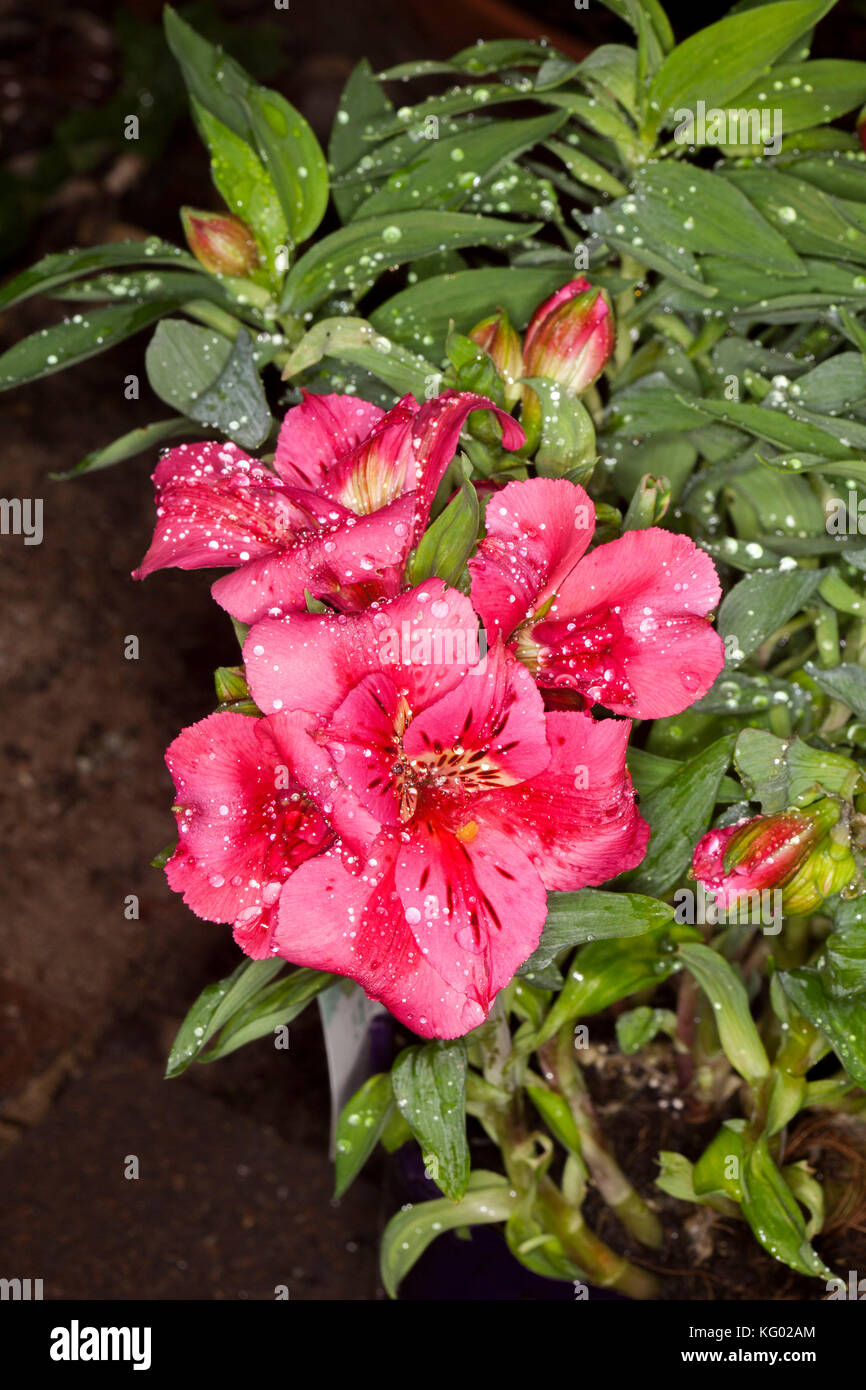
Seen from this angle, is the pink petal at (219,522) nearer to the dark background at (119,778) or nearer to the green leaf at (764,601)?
the green leaf at (764,601)

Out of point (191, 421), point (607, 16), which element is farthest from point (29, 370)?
point (607, 16)

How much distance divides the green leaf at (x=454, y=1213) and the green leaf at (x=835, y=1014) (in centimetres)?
25

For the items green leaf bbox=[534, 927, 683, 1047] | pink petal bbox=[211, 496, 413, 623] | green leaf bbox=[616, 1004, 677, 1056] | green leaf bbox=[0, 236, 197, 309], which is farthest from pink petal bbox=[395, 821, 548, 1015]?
green leaf bbox=[0, 236, 197, 309]

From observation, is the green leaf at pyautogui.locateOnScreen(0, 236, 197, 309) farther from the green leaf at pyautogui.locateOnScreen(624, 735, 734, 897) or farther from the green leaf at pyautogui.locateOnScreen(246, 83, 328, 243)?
the green leaf at pyautogui.locateOnScreen(624, 735, 734, 897)

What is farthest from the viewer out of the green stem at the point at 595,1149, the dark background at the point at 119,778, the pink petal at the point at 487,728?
the dark background at the point at 119,778

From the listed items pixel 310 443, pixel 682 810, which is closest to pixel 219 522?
pixel 310 443

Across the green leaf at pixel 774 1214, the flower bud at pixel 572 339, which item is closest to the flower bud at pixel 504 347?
the flower bud at pixel 572 339

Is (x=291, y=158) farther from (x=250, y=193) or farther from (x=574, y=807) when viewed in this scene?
(x=574, y=807)

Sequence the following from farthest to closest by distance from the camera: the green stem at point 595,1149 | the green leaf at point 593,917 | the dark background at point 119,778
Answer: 1. the dark background at point 119,778
2. the green stem at point 595,1149
3. the green leaf at point 593,917

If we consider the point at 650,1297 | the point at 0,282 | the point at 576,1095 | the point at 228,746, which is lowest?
the point at 650,1297

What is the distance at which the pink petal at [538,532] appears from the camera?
1.71ft

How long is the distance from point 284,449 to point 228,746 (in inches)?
6.2

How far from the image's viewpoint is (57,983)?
4.76ft

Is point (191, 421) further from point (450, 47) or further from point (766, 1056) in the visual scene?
point (450, 47)
